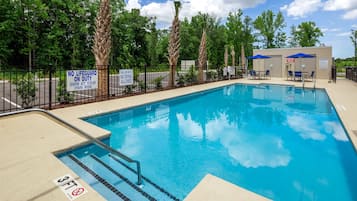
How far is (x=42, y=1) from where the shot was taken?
75.4ft

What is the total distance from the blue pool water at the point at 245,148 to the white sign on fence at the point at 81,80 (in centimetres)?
162

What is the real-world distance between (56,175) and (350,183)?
4.06 meters

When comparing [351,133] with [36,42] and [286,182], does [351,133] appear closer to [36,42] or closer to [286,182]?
[286,182]

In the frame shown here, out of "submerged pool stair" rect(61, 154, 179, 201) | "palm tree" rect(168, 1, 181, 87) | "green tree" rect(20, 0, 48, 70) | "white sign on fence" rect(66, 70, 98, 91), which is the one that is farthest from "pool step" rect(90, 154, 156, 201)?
"green tree" rect(20, 0, 48, 70)

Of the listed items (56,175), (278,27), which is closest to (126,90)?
(56,175)

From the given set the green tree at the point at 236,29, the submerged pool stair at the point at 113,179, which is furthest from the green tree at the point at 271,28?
the submerged pool stair at the point at 113,179

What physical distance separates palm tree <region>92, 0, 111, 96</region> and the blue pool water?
6.55 feet

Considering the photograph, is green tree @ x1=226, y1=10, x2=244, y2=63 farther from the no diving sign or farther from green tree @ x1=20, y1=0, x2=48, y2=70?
the no diving sign

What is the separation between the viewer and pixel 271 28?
36000mm

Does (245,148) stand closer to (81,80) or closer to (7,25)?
(81,80)

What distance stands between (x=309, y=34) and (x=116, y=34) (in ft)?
92.2

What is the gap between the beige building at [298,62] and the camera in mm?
18266

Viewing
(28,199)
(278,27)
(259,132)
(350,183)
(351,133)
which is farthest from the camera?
(278,27)

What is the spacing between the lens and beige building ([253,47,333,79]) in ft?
59.9
